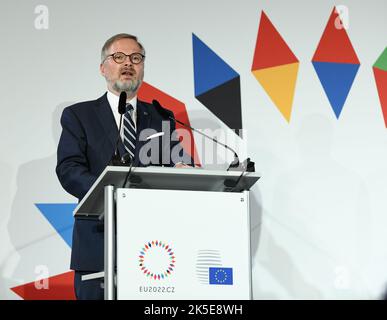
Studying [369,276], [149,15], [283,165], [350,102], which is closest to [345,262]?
[369,276]

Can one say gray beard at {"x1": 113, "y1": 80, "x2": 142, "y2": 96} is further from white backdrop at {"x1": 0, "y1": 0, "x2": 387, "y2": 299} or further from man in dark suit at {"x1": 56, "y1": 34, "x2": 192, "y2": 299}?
white backdrop at {"x1": 0, "y1": 0, "x2": 387, "y2": 299}

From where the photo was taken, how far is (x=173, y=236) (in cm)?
299

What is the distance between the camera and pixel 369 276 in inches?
196

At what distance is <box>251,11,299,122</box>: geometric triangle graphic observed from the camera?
512 cm

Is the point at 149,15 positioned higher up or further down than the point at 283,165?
higher up

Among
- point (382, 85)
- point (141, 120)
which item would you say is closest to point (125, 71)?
point (141, 120)

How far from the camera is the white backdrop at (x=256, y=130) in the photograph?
464cm

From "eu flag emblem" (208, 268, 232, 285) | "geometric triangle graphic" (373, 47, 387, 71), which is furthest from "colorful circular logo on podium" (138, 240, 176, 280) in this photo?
"geometric triangle graphic" (373, 47, 387, 71)

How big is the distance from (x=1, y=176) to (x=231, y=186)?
183cm

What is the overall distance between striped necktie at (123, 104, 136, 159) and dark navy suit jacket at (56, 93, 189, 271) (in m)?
0.02

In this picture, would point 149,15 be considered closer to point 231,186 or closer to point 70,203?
point 70,203

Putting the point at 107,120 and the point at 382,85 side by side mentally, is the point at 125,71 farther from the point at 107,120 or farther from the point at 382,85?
the point at 382,85

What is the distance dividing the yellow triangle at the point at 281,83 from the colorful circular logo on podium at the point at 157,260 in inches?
90.6

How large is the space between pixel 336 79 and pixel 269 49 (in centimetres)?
45
